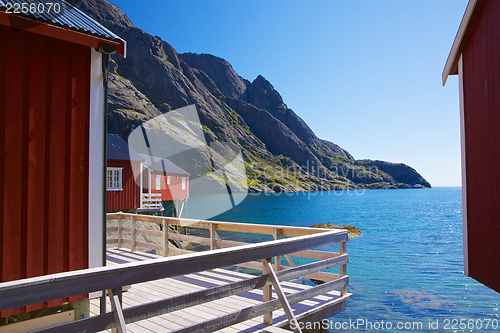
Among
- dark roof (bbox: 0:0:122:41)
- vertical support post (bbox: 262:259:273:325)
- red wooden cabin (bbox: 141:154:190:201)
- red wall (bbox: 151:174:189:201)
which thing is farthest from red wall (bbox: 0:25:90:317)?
red wall (bbox: 151:174:189:201)

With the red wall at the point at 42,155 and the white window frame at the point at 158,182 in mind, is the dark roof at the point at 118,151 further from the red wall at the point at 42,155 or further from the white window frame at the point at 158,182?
the red wall at the point at 42,155

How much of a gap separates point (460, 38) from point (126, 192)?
25014mm

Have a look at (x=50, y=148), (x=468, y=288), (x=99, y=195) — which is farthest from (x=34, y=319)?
(x=468, y=288)

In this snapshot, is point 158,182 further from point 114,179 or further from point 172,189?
point 114,179

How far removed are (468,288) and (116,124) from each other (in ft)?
335

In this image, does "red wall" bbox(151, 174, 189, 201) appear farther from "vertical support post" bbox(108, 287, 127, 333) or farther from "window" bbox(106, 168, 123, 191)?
"vertical support post" bbox(108, 287, 127, 333)

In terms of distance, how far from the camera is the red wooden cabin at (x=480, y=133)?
5824mm

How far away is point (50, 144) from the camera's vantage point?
4320 mm

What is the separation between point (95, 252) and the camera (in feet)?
15.4

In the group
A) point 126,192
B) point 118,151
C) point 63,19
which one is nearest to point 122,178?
point 126,192

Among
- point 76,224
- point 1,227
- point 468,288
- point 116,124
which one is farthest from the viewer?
point 116,124

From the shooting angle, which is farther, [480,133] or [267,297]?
[480,133]

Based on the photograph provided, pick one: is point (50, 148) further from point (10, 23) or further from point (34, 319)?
point (34, 319)

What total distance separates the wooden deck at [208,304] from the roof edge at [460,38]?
6.11m
